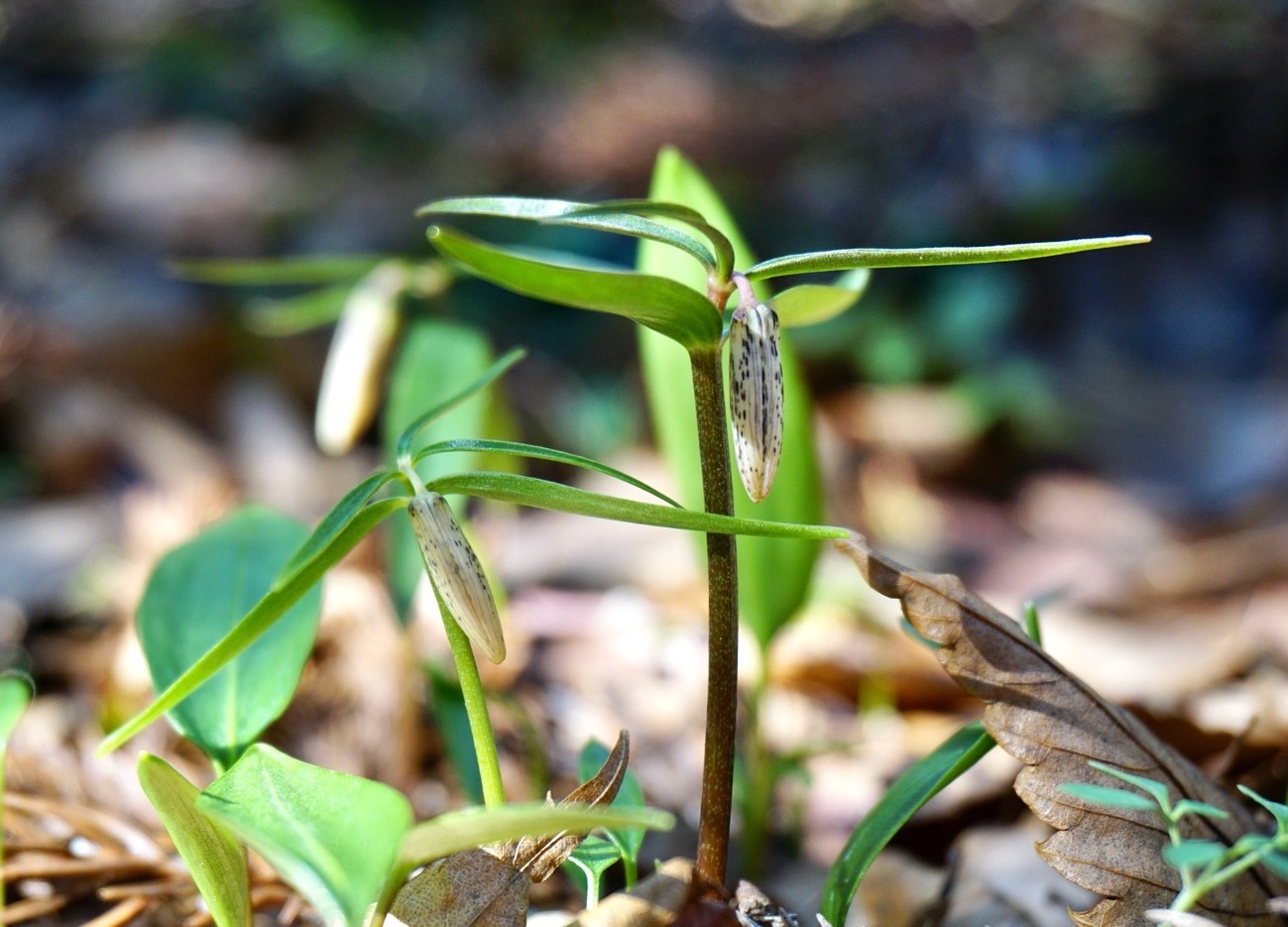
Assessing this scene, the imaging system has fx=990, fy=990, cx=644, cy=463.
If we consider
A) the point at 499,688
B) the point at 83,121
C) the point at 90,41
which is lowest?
the point at 499,688

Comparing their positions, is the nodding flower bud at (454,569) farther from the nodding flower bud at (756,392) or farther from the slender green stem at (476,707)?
the nodding flower bud at (756,392)

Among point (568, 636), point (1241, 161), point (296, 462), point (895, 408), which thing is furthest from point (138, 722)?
point (1241, 161)

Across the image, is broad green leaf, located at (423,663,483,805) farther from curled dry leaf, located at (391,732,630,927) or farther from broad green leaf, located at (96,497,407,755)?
broad green leaf, located at (96,497,407,755)

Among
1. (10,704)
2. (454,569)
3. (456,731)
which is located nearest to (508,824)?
(454,569)

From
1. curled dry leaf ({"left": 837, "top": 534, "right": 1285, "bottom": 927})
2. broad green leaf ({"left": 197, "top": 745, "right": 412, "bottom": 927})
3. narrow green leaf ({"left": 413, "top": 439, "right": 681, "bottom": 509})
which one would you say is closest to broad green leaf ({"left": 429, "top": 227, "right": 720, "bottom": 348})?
narrow green leaf ({"left": 413, "top": 439, "right": 681, "bottom": 509})

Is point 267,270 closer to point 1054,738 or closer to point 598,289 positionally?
point 598,289

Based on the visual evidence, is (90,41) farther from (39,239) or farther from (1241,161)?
(1241,161)

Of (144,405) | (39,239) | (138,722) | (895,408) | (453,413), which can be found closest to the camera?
(138,722)
